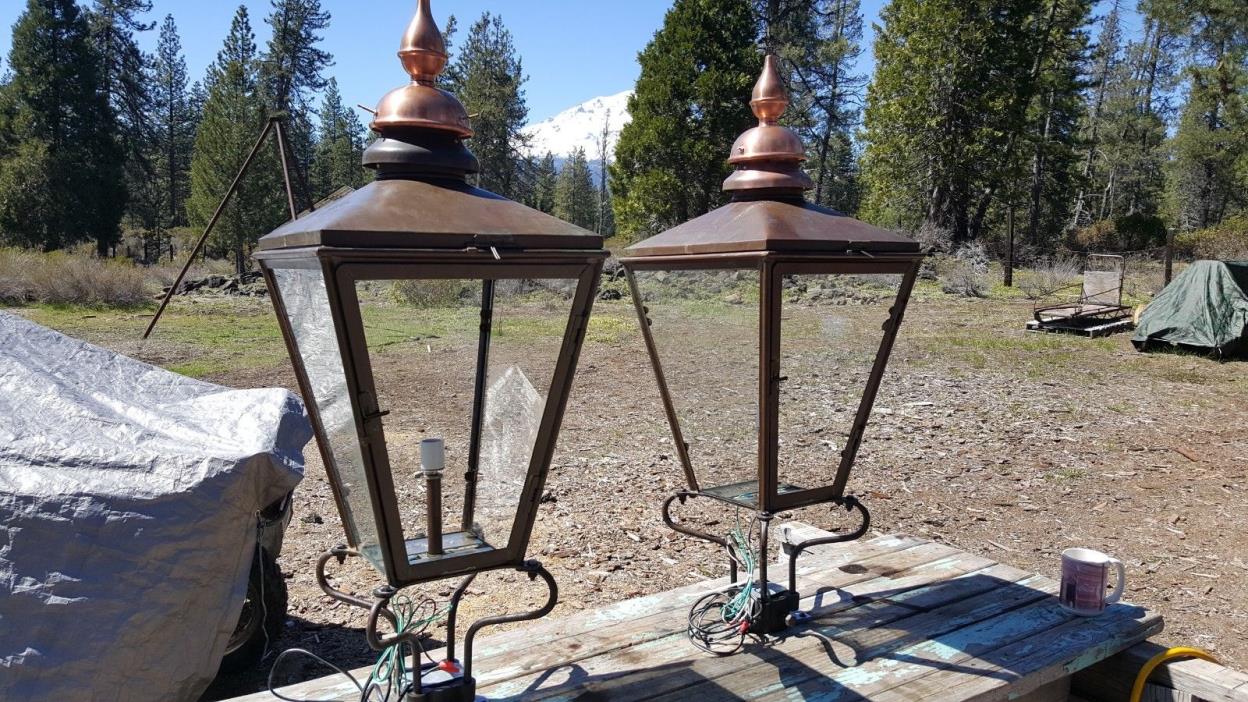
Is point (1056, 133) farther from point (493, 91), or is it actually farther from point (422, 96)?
point (422, 96)

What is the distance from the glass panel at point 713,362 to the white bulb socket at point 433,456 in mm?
912

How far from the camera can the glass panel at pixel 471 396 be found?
1721 mm

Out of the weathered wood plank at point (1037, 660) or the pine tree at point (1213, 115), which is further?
the pine tree at point (1213, 115)

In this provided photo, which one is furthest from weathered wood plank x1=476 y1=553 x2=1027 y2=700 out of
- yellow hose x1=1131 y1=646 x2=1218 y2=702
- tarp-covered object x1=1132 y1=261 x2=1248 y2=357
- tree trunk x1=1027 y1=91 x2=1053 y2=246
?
tree trunk x1=1027 y1=91 x2=1053 y2=246

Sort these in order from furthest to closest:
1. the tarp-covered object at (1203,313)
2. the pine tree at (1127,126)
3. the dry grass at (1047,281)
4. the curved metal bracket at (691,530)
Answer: the pine tree at (1127,126), the dry grass at (1047,281), the tarp-covered object at (1203,313), the curved metal bracket at (691,530)

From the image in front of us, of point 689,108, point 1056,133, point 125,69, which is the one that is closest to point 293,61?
point 125,69

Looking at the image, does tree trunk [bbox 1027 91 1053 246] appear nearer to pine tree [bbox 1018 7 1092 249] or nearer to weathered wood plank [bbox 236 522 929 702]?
pine tree [bbox 1018 7 1092 249]

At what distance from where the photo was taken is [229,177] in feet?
98.6

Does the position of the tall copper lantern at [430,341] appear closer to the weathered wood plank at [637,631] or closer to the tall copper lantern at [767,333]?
the weathered wood plank at [637,631]

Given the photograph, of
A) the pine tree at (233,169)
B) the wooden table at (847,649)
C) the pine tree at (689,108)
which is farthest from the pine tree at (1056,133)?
the wooden table at (847,649)

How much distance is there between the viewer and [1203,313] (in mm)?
12336

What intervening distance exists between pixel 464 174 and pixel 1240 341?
13730mm

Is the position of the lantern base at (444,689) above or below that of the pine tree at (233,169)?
below

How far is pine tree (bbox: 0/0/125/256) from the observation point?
1195 inches
